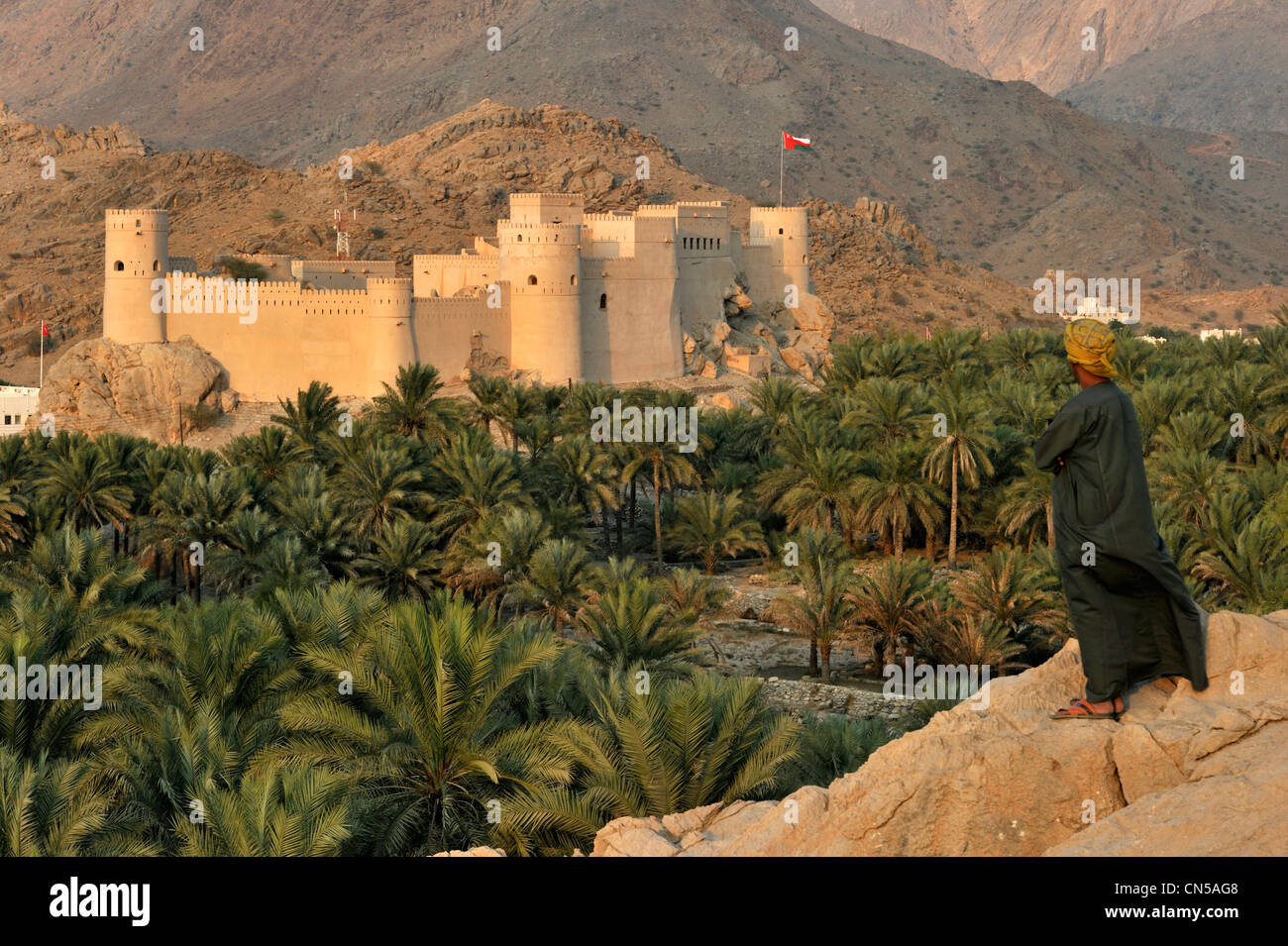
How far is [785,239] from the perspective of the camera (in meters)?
58.7

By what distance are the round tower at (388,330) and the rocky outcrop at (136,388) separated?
15.2 feet

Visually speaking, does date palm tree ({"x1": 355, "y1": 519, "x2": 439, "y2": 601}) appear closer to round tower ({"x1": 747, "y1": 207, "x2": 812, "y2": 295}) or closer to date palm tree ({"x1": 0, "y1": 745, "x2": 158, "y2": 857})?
date palm tree ({"x1": 0, "y1": 745, "x2": 158, "y2": 857})

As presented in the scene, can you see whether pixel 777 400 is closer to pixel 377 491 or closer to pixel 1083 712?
pixel 377 491

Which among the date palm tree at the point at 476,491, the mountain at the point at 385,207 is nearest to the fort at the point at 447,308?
the mountain at the point at 385,207

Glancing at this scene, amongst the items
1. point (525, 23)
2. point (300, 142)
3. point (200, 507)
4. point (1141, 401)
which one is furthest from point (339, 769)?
point (525, 23)

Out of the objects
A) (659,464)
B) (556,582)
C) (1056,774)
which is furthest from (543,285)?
(1056,774)

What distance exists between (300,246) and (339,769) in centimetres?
5736

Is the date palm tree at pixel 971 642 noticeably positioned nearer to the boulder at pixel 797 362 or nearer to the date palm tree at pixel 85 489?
the date palm tree at pixel 85 489

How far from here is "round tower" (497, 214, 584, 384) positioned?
49062mm

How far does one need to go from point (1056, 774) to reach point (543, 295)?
42.8 m

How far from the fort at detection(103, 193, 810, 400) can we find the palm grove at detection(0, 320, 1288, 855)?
6662 mm

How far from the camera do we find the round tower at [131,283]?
157ft

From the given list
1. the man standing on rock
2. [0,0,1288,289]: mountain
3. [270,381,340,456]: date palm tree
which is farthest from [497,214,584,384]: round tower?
[0,0,1288,289]: mountain

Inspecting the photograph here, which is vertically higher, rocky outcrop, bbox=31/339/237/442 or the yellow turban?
rocky outcrop, bbox=31/339/237/442
